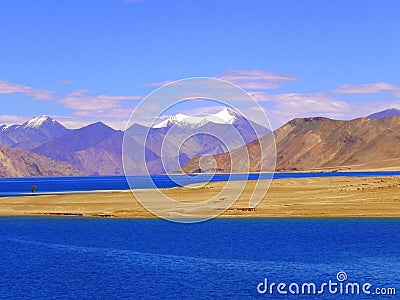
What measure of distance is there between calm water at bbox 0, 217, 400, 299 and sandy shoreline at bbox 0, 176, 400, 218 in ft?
23.5

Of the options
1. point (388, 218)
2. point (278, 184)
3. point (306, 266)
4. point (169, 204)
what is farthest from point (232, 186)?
point (306, 266)

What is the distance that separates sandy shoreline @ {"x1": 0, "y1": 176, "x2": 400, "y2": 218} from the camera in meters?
103

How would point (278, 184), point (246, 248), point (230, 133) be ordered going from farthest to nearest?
point (278, 184), point (246, 248), point (230, 133)

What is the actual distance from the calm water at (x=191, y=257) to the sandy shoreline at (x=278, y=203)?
23.5 ft

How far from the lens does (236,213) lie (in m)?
105

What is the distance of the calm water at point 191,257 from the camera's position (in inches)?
2018

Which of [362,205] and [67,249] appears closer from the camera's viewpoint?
[67,249]

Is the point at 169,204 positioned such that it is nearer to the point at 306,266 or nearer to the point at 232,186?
the point at 232,186

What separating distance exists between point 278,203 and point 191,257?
51.6 metres

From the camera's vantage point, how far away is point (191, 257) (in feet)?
214

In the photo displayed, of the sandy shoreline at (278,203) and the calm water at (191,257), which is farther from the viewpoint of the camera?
the sandy shoreline at (278,203)

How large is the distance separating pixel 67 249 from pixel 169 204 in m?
46.1

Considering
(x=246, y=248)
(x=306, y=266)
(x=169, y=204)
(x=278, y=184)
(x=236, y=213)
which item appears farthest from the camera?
(x=278, y=184)

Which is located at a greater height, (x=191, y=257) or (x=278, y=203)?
(x=278, y=203)
